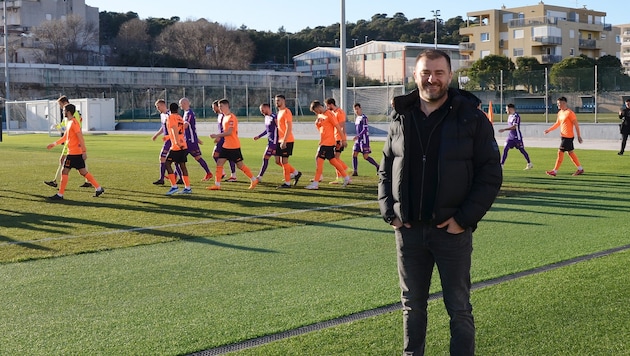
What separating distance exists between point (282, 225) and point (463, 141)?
6.51m

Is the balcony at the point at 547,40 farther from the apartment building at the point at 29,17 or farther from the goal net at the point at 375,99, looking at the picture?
the apartment building at the point at 29,17

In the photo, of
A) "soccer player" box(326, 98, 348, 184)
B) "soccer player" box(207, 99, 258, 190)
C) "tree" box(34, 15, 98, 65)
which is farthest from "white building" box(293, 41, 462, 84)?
"soccer player" box(207, 99, 258, 190)

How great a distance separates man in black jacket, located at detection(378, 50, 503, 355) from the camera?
3928mm

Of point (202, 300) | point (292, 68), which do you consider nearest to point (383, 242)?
point (202, 300)

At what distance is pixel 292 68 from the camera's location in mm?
105375

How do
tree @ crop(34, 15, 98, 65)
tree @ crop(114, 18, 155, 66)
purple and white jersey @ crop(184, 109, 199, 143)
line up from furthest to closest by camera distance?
tree @ crop(114, 18, 155, 66), tree @ crop(34, 15, 98, 65), purple and white jersey @ crop(184, 109, 199, 143)

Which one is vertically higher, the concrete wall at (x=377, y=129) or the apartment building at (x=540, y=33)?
the apartment building at (x=540, y=33)

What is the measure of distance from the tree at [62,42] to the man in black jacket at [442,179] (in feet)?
291

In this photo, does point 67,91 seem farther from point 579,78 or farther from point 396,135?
point 396,135

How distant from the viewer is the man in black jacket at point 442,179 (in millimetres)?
3928

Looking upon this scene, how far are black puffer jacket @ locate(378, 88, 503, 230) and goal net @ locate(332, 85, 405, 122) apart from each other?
36.7 metres

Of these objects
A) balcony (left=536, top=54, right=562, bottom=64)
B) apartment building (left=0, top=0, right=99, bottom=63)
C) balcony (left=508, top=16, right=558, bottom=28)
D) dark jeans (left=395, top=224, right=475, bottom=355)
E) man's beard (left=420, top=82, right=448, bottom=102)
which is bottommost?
dark jeans (left=395, top=224, right=475, bottom=355)

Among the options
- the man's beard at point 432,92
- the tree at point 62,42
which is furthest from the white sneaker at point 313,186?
the tree at point 62,42

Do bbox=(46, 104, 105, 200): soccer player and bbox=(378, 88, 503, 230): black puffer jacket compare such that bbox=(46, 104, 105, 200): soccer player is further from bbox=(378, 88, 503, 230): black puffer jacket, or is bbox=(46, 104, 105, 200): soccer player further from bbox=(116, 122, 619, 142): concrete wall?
bbox=(116, 122, 619, 142): concrete wall
